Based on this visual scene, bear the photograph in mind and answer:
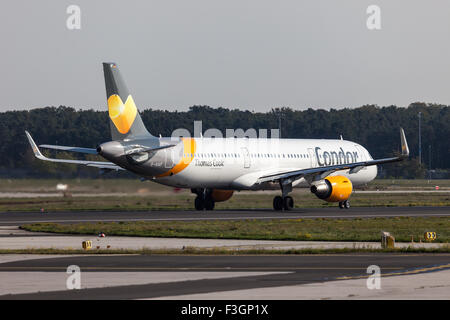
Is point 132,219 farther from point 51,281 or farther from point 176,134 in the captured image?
point 51,281

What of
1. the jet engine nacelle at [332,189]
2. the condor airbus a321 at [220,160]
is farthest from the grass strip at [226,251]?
the jet engine nacelle at [332,189]

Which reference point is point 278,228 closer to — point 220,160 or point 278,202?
point 220,160

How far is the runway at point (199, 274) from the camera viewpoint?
19.3 meters

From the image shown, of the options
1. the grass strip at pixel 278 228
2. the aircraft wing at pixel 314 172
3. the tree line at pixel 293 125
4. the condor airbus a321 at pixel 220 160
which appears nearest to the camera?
the grass strip at pixel 278 228

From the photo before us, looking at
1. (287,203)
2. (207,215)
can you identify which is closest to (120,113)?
(207,215)

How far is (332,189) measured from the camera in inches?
2254

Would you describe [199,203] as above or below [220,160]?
below

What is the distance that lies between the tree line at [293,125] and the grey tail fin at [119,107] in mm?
28328

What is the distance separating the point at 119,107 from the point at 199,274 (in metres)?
28.8

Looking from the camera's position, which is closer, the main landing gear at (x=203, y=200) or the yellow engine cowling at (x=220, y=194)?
the main landing gear at (x=203, y=200)

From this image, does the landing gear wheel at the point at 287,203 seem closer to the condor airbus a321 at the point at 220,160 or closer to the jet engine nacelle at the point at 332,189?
the condor airbus a321 at the point at 220,160

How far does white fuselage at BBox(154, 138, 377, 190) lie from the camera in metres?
55.8

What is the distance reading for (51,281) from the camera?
70.8 ft
